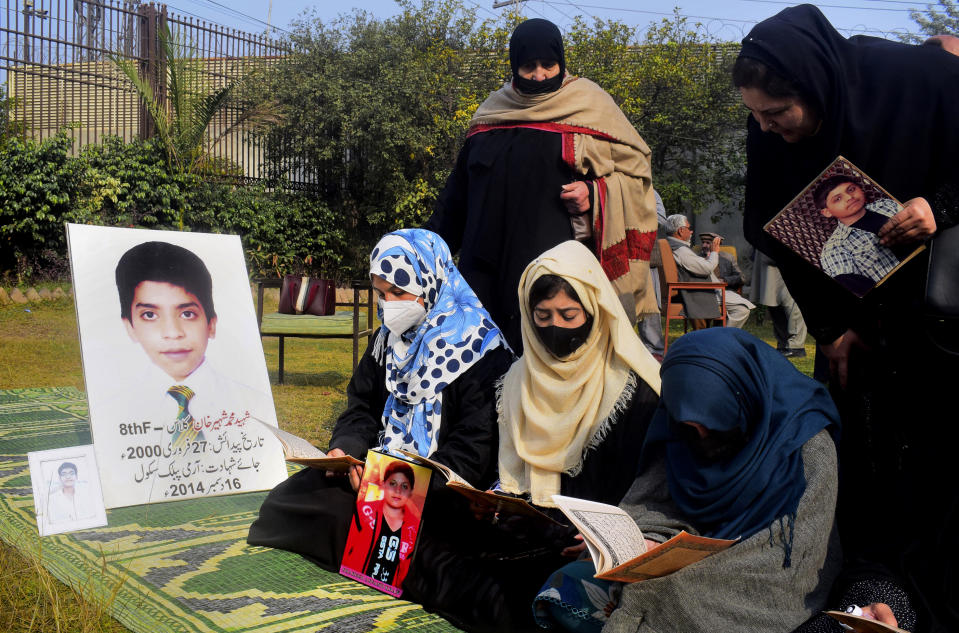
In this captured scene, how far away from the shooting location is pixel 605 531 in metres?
1.92

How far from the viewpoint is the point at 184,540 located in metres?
3.37

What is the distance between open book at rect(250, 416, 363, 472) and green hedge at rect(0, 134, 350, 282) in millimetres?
8677

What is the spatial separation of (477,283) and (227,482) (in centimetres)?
137

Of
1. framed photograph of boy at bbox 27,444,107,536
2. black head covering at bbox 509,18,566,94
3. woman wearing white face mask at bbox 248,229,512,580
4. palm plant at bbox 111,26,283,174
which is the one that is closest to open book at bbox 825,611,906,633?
woman wearing white face mask at bbox 248,229,512,580

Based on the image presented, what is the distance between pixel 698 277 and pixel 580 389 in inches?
245

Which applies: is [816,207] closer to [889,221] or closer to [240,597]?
[889,221]

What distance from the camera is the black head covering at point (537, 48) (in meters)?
3.63

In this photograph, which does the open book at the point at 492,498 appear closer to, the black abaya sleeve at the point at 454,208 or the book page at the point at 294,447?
the book page at the point at 294,447

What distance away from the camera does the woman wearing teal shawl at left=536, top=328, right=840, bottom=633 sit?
206 cm

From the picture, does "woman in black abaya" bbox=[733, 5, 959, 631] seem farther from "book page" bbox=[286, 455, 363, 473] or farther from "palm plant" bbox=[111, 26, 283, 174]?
"palm plant" bbox=[111, 26, 283, 174]

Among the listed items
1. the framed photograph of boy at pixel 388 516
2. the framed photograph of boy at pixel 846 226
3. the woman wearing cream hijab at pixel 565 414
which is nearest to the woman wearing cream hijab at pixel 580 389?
the woman wearing cream hijab at pixel 565 414

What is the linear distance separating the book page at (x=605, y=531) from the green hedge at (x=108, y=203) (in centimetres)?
990

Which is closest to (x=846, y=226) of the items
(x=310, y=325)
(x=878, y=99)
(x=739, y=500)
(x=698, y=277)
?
(x=878, y=99)

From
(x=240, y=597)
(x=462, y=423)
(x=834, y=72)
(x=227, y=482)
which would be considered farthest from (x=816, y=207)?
(x=227, y=482)
